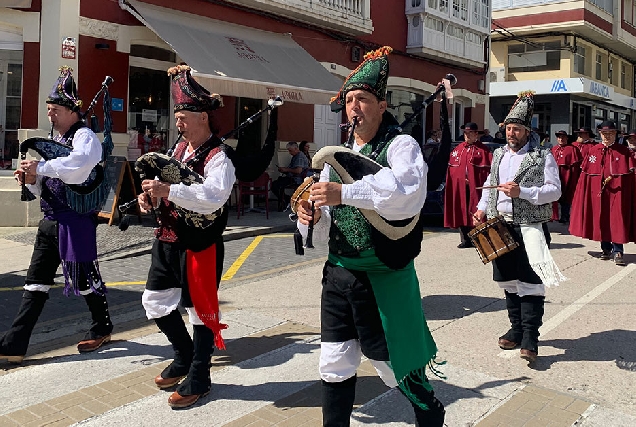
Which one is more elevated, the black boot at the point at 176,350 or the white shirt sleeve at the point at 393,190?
the white shirt sleeve at the point at 393,190

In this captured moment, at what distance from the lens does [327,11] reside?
1514 centimetres

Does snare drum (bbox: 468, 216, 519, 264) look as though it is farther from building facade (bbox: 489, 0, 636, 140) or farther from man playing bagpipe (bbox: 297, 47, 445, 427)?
building facade (bbox: 489, 0, 636, 140)

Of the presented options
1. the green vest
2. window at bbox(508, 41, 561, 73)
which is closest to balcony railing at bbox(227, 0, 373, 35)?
the green vest

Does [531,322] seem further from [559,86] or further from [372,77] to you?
[559,86]

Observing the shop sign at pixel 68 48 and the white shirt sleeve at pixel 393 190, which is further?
the shop sign at pixel 68 48

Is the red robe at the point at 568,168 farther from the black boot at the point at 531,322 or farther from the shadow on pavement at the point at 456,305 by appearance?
the black boot at the point at 531,322

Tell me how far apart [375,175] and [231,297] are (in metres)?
4.15

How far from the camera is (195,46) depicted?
11.7 m

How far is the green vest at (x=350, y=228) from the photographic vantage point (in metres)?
2.98

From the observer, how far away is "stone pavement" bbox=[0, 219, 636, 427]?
373 cm

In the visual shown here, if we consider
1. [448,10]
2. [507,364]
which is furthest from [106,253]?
[448,10]

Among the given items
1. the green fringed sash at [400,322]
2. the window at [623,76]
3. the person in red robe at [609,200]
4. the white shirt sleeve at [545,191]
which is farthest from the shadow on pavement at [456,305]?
the window at [623,76]

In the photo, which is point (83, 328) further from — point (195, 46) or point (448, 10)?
point (448, 10)

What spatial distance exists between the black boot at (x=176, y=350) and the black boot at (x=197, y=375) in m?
0.16
